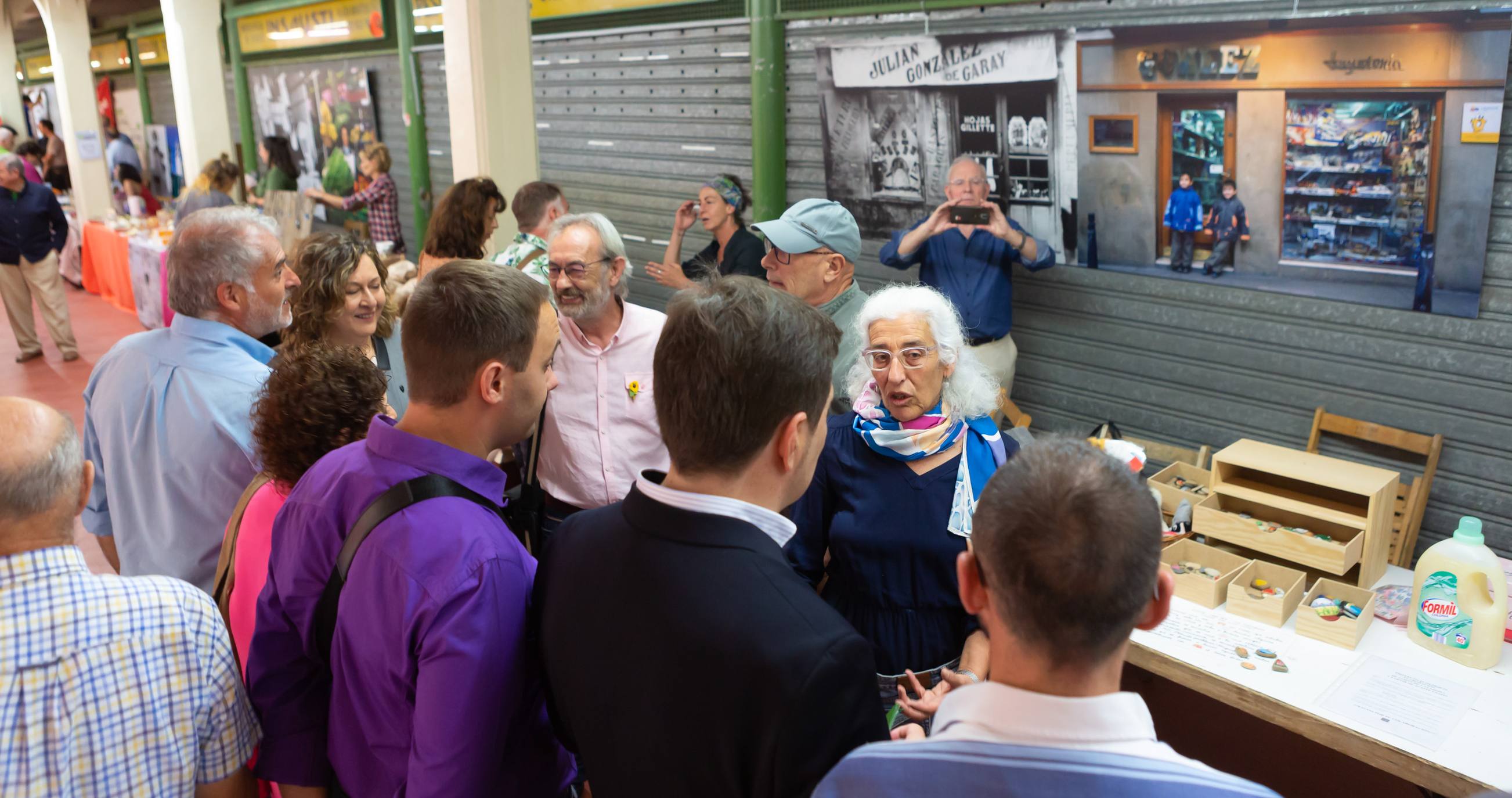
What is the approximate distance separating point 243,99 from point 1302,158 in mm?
13019

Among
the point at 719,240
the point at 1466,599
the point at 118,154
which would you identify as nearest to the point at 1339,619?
the point at 1466,599

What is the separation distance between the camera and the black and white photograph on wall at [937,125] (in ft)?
15.7

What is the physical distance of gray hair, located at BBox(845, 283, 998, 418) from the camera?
253 cm

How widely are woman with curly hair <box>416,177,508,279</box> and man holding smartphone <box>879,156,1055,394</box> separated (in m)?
2.16

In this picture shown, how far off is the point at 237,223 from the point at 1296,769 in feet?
12.9

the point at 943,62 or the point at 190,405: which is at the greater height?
the point at 943,62

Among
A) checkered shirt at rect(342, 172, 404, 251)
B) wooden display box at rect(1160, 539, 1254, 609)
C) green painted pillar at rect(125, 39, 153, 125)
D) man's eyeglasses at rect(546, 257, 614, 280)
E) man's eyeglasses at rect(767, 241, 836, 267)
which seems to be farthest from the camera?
green painted pillar at rect(125, 39, 153, 125)

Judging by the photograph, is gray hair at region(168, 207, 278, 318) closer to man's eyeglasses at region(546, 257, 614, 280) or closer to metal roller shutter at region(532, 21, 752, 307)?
man's eyeglasses at region(546, 257, 614, 280)

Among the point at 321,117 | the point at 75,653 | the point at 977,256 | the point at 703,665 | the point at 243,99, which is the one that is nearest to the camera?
the point at 703,665

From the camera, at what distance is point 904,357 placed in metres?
2.54

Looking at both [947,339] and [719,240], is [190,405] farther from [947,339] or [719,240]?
[719,240]

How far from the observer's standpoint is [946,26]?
507cm

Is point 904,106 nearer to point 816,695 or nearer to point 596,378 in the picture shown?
point 596,378

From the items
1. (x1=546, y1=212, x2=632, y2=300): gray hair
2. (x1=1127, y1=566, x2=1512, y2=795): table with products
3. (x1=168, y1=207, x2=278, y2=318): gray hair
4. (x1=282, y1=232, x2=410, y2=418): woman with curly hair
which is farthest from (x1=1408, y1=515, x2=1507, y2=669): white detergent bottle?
(x1=168, y1=207, x2=278, y2=318): gray hair
